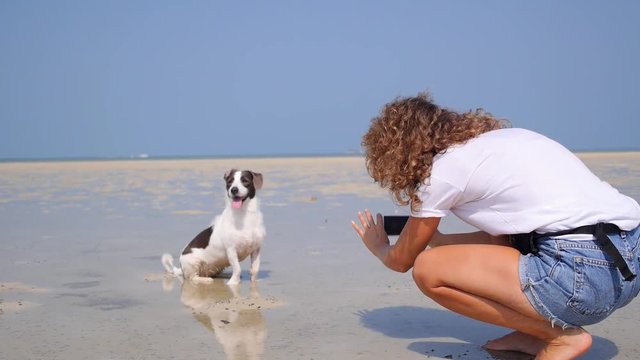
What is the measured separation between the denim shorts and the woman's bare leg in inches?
2.9

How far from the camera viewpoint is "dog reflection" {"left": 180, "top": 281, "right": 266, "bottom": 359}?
3.83 m

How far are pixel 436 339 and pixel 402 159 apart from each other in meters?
1.23

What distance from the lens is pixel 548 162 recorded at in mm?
3176

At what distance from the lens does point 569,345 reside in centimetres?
326

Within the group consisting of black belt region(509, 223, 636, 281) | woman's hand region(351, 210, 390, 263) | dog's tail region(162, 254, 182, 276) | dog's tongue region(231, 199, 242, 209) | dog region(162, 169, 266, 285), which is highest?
black belt region(509, 223, 636, 281)

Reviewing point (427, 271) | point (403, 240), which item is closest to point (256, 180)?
point (403, 240)

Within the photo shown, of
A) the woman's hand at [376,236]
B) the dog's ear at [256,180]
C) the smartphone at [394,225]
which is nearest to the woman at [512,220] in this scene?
the woman's hand at [376,236]

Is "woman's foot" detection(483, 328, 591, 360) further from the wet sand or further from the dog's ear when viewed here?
the dog's ear

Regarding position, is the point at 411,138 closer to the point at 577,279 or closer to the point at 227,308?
the point at 577,279

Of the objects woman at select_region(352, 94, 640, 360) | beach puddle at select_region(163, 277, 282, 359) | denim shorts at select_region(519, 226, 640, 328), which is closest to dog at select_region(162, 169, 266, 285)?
beach puddle at select_region(163, 277, 282, 359)

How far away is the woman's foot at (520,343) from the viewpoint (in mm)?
3641

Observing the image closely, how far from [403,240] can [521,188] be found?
66 cm

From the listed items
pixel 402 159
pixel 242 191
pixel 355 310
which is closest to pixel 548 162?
pixel 402 159

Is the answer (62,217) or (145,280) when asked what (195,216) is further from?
(145,280)
